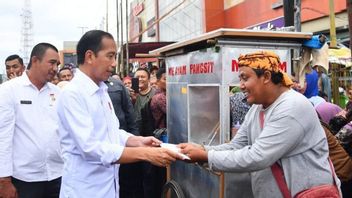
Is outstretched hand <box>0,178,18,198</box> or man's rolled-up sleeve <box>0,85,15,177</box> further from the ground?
man's rolled-up sleeve <box>0,85,15,177</box>

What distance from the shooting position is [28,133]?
3588 mm

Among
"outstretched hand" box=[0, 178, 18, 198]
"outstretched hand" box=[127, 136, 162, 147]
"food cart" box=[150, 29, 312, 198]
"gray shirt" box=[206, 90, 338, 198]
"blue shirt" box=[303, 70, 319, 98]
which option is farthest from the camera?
"blue shirt" box=[303, 70, 319, 98]

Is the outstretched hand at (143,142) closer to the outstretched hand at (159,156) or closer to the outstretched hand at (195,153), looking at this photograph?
the outstretched hand at (195,153)

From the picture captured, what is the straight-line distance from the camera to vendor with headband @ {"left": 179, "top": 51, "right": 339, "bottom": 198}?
243cm

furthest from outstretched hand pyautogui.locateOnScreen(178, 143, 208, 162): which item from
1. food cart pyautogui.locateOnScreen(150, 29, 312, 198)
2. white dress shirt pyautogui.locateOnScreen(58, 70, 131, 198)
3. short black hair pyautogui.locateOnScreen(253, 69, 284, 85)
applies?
food cart pyautogui.locateOnScreen(150, 29, 312, 198)

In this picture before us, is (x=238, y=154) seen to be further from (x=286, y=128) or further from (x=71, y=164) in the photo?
(x=71, y=164)

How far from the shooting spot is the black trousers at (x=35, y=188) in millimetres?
3594

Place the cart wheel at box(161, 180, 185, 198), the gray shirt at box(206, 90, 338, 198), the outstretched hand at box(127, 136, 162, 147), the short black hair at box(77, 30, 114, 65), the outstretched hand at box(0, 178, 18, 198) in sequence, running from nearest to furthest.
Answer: the gray shirt at box(206, 90, 338, 198) < the short black hair at box(77, 30, 114, 65) < the outstretched hand at box(127, 136, 162, 147) < the outstretched hand at box(0, 178, 18, 198) < the cart wheel at box(161, 180, 185, 198)

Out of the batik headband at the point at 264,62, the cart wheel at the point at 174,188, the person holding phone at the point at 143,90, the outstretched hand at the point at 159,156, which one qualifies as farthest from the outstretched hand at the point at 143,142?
the person holding phone at the point at 143,90

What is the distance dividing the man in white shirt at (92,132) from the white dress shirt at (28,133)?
0.98 meters

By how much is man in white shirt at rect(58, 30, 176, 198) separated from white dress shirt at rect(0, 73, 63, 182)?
3.21 feet

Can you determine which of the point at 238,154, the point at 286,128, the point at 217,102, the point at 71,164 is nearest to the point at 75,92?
the point at 71,164

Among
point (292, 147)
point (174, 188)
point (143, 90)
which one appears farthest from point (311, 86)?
point (292, 147)

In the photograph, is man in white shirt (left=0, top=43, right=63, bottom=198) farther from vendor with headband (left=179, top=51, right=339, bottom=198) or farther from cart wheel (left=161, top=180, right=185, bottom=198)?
vendor with headband (left=179, top=51, right=339, bottom=198)
